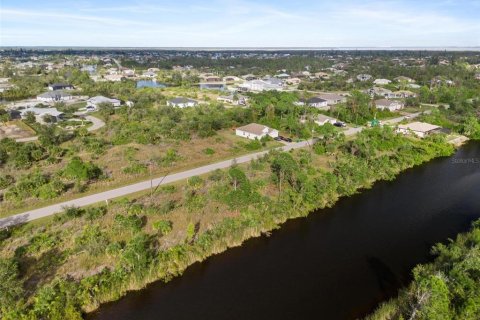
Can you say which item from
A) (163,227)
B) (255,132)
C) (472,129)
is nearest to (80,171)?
(163,227)

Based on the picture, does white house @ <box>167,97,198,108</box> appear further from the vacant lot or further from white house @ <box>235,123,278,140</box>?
the vacant lot

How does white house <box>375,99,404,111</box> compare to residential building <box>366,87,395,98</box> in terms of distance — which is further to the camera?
residential building <box>366,87,395,98</box>

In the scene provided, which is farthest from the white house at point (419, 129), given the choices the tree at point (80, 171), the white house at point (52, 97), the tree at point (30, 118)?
the white house at point (52, 97)

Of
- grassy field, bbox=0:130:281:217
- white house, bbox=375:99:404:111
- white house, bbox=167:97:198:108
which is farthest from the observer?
white house, bbox=167:97:198:108

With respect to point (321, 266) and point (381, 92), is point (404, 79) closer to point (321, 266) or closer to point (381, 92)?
point (381, 92)

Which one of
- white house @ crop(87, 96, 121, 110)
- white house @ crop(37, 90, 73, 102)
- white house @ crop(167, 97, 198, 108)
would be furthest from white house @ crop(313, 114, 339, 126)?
white house @ crop(37, 90, 73, 102)

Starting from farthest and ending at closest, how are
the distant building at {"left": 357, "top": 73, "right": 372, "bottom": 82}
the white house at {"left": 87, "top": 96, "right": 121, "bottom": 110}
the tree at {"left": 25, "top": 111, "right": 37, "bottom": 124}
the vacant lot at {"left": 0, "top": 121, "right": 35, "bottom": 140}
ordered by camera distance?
the distant building at {"left": 357, "top": 73, "right": 372, "bottom": 82} → the white house at {"left": 87, "top": 96, "right": 121, "bottom": 110} → the tree at {"left": 25, "top": 111, "right": 37, "bottom": 124} → the vacant lot at {"left": 0, "top": 121, "right": 35, "bottom": 140}

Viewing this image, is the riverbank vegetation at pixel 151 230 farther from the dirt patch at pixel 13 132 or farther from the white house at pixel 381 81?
the white house at pixel 381 81
